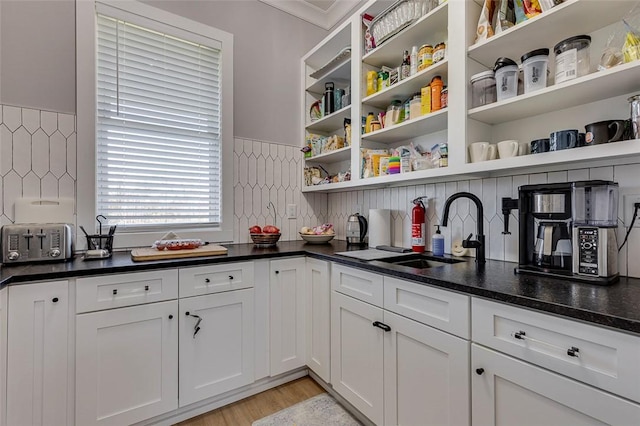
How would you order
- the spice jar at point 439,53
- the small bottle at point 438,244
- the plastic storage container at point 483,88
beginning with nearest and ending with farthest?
the plastic storage container at point 483,88
the spice jar at point 439,53
the small bottle at point 438,244

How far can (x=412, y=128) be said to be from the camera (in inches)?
72.6

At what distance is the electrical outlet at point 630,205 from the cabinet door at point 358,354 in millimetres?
1044

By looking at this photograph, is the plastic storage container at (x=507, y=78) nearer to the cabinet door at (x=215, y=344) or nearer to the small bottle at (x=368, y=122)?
the small bottle at (x=368, y=122)

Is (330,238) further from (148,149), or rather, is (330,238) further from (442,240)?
(148,149)

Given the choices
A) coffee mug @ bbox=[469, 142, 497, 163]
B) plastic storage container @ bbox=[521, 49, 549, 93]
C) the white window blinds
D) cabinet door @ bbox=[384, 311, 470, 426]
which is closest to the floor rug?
cabinet door @ bbox=[384, 311, 470, 426]

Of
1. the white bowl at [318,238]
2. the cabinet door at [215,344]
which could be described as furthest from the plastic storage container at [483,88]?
the cabinet door at [215,344]

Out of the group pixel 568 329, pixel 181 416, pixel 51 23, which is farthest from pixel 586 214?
pixel 51 23

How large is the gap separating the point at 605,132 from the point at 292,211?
201cm

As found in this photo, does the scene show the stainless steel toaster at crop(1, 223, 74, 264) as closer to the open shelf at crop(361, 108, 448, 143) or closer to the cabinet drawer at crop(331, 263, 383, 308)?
the cabinet drawer at crop(331, 263, 383, 308)

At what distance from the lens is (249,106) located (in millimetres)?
2439

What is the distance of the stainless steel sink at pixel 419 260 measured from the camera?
1652 millimetres

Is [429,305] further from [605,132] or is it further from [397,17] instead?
[397,17]

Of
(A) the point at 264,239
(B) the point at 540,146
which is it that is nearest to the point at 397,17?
(B) the point at 540,146

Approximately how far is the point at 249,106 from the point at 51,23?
3.98 ft
